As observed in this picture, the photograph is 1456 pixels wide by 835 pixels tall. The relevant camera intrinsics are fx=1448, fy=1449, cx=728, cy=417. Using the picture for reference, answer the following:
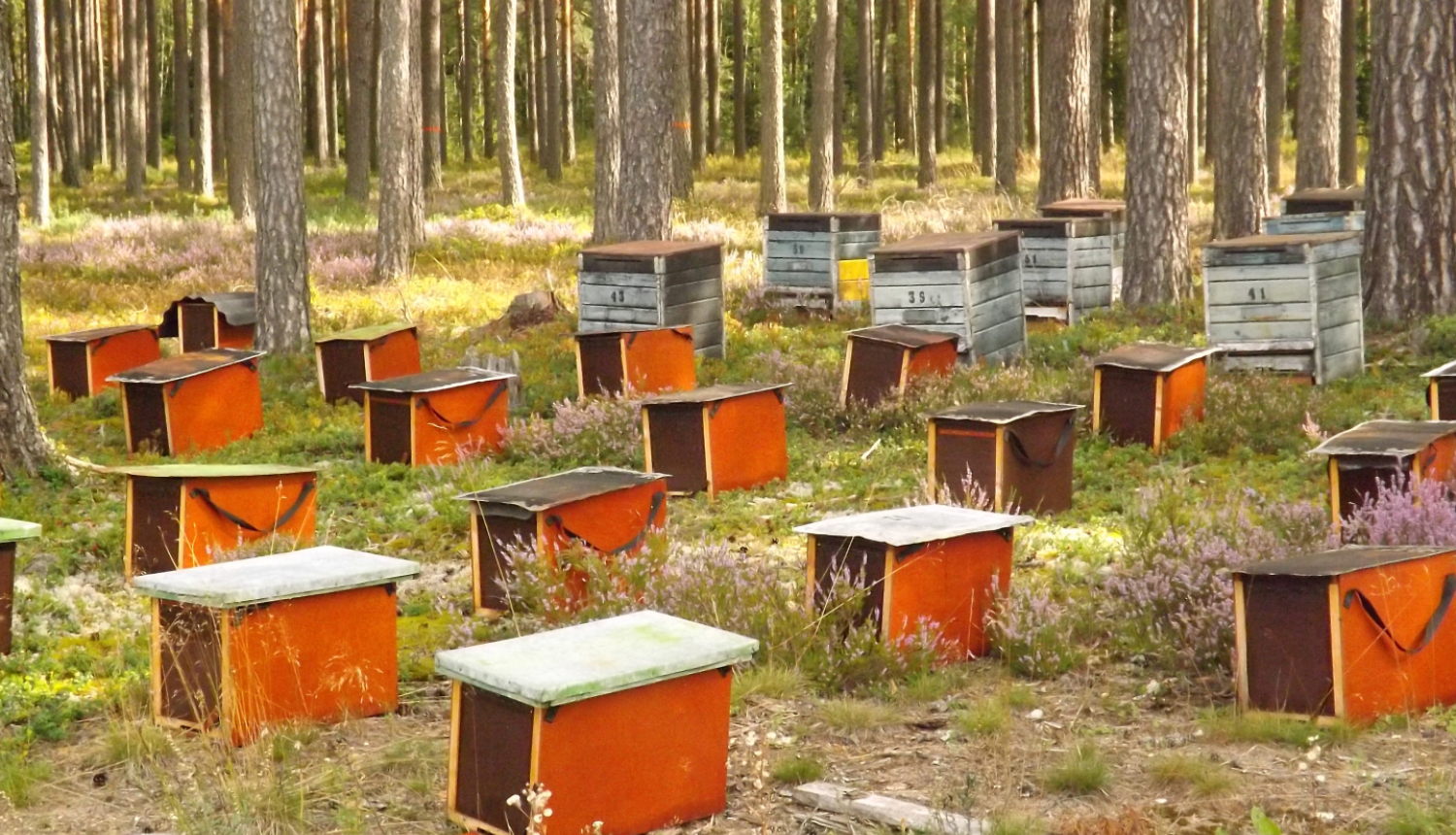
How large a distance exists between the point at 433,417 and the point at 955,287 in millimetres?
4037

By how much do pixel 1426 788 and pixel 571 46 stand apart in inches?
A: 1581

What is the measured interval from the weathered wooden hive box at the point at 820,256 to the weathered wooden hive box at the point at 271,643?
32.1ft

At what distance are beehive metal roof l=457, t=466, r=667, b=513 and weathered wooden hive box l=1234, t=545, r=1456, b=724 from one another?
274 centimetres

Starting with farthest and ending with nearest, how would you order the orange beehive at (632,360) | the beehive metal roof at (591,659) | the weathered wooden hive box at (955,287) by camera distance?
the weathered wooden hive box at (955,287) < the orange beehive at (632,360) < the beehive metal roof at (591,659)

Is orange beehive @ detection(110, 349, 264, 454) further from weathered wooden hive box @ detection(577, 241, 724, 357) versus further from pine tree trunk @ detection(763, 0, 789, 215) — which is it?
pine tree trunk @ detection(763, 0, 789, 215)

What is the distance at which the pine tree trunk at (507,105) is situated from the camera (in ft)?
83.5

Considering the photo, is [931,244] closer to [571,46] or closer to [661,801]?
[661,801]

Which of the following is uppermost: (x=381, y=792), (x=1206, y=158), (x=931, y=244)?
(x=1206, y=158)

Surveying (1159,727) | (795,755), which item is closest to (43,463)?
(795,755)

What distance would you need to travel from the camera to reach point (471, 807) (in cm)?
413

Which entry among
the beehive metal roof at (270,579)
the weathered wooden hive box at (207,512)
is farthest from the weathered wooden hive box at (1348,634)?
the weathered wooden hive box at (207,512)

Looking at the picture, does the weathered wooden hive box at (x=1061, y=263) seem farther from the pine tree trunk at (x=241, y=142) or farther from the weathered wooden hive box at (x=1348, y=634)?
the pine tree trunk at (x=241, y=142)

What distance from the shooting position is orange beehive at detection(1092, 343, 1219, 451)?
8.88 meters

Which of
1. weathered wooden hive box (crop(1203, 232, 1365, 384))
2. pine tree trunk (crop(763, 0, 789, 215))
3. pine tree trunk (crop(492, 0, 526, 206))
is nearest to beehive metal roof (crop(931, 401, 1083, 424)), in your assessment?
weathered wooden hive box (crop(1203, 232, 1365, 384))
